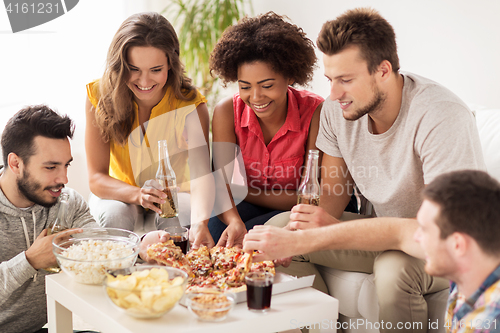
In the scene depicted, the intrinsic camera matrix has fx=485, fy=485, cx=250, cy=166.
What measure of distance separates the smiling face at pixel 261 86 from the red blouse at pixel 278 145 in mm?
130

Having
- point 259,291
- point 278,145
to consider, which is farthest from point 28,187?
point 278,145

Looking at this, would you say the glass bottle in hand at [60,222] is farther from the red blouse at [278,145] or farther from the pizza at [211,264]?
the red blouse at [278,145]

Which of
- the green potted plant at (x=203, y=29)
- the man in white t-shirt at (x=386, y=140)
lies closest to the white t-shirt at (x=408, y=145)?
the man in white t-shirt at (x=386, y=140)

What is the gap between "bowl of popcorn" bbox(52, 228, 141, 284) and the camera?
1.33 m

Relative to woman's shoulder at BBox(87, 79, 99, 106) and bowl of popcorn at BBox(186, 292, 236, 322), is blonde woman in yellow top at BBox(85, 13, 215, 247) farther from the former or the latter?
bowl of popcorn at BBox(186, 292, 236, 322)

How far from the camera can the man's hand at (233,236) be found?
5.91 feet

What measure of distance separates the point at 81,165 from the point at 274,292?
7.37 feet

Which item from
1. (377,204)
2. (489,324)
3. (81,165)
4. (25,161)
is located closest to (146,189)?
(25,161)

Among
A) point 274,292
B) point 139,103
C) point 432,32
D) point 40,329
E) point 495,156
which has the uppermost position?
point 432,32

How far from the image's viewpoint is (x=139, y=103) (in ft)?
7.66

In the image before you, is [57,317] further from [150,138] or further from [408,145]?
[408,145]

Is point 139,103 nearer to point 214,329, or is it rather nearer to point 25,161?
point 25,161

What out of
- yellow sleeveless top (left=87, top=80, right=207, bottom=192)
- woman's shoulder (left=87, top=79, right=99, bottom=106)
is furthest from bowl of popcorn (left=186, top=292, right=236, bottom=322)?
woman's shoulder (left=87, top=79, right=99, bottom=106)

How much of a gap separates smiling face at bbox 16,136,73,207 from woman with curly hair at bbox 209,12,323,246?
0.71 meters
